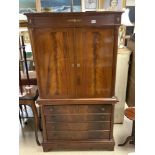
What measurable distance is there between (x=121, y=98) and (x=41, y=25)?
59.2 inches

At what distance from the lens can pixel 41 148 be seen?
2404 mm

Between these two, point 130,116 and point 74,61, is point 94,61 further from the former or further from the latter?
point 130,116

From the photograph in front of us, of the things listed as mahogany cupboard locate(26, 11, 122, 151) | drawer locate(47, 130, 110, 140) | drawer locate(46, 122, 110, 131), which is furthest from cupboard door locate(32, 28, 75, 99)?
drawer locate(47, 130, 110, 140)

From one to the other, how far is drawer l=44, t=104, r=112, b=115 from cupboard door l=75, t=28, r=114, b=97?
142 mm

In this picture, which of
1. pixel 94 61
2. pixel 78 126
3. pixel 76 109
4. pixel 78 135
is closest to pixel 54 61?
pixel 94 61

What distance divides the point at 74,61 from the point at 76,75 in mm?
153

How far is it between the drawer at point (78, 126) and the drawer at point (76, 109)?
15 cm

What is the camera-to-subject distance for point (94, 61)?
2.02 m

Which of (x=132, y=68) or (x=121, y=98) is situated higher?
(x=132, y=68)

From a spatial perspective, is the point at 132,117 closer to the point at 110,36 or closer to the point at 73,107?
the point at 73,107

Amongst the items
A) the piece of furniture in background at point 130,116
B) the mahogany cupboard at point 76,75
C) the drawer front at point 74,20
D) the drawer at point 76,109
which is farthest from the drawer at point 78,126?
the drawer front at point 74,20

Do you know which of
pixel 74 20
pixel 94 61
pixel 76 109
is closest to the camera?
pixel 74 20

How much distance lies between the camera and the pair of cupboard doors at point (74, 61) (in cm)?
194
